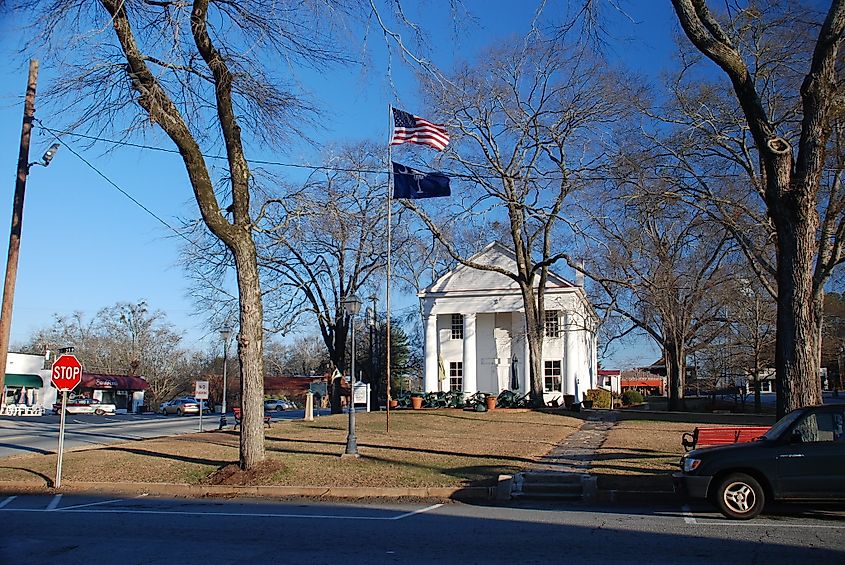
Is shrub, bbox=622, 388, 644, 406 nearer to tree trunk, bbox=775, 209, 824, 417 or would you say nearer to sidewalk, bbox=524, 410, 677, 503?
sidewalk, bbox=524, 410, 677, 503

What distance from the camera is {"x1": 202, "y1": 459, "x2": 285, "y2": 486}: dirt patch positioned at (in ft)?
50.2

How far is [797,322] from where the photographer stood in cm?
1327

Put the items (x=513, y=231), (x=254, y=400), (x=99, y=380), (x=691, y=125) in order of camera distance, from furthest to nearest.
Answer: (x=99, y=380), (x=513, y=231), (x=691, y=125), (x=254, y=400)

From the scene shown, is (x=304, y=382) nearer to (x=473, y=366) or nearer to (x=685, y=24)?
(x=473, y=366)

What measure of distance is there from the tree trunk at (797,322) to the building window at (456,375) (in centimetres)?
3911

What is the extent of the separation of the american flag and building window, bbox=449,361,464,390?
29259 mm

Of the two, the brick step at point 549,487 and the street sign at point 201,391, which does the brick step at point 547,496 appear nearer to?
the brick step at point 549,487

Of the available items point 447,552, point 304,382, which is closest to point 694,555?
point 447,552

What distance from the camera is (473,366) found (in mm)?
50562

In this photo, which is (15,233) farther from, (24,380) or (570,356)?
(24,380)

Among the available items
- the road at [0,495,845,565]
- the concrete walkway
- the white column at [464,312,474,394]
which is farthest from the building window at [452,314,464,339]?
the road at [0,495,845,565]

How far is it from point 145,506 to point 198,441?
11.9m

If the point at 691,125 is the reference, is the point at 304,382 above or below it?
below

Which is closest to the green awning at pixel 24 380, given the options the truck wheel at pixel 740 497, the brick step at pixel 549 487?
the brick step at pixel 549 487
